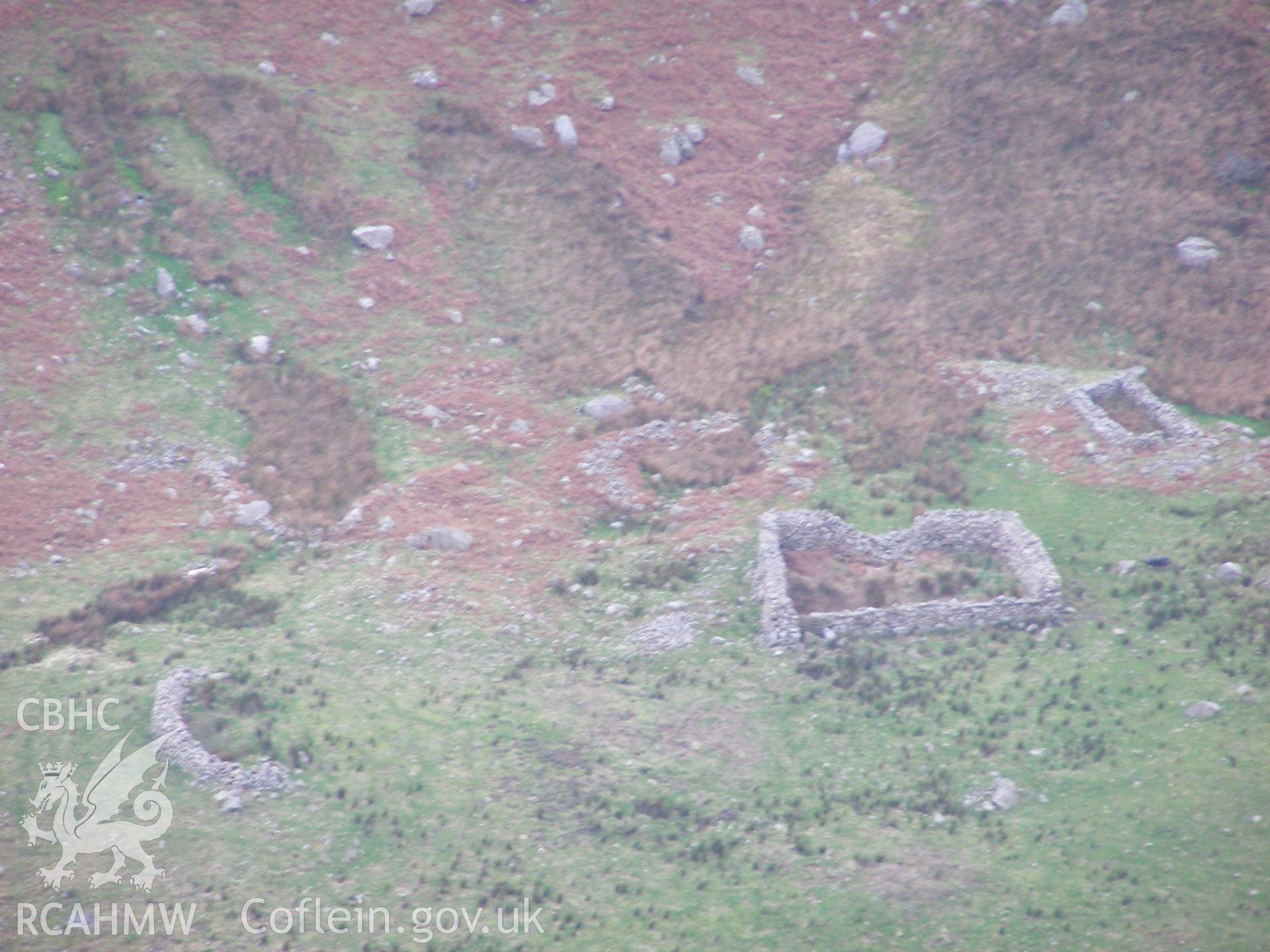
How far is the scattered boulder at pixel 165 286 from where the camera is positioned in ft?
112

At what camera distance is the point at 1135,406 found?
32.2 metres

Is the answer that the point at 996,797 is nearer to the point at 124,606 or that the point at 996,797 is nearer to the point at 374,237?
the point at 124,606

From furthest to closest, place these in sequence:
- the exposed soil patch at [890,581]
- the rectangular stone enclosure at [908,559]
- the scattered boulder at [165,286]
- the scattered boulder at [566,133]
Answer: the scattered boulder at [566,133] → the scattered boulder at [165,286] → the exposed soil patch at [890,581] → the rectangular stone enclosure at [908,559]

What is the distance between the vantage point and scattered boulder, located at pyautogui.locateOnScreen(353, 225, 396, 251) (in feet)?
123

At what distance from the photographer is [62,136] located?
3753 centimetres

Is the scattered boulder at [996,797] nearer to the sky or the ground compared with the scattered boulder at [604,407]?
nearer to the ground

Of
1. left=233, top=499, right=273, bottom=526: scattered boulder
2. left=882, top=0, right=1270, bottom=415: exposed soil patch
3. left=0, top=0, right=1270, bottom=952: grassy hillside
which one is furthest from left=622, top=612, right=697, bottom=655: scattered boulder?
left=882, top=0, right=1270, bottom=415: exposed soil patch

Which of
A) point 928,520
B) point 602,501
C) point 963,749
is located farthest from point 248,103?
point 963,749

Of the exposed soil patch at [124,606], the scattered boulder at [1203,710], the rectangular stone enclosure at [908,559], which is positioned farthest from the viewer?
the rectangular stone enclosure at [908,559]

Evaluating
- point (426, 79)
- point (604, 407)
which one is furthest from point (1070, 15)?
point (604, 407)

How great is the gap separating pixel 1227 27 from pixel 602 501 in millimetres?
31356

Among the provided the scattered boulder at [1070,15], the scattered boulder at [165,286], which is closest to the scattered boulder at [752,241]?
the scattered boulder at [1070,15]

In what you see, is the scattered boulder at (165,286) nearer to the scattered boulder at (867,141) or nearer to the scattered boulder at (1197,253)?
the scattered boulder at (867,141)

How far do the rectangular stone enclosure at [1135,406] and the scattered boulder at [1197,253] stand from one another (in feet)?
18.7
